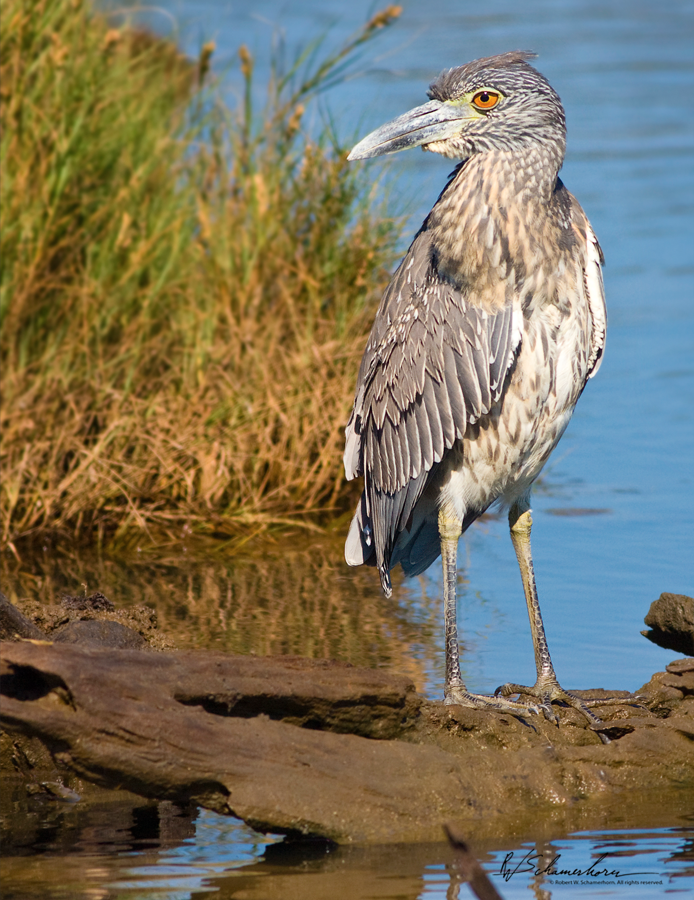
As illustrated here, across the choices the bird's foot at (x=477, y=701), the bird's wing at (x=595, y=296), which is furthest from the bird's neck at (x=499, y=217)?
the bird's foot at (x=477, y=701)

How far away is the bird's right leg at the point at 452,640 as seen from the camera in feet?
15.9

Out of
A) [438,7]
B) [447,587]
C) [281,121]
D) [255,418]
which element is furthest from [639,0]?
[447,587]

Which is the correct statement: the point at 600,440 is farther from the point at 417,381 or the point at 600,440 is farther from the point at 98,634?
the point at 98,634

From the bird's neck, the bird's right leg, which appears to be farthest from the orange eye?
the bird's right leg

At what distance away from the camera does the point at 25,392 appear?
283 inches

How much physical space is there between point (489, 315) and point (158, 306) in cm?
322

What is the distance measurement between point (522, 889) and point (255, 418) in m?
3.61

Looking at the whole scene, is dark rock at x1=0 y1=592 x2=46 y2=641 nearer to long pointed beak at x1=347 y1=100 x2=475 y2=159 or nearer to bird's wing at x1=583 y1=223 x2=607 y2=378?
long pointed beak at x1=347 y1=100 x2=475 y2=159

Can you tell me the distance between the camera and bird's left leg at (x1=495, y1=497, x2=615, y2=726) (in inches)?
188

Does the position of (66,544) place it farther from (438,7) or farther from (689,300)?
(438,7)

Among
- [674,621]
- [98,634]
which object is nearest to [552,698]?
[674,621]

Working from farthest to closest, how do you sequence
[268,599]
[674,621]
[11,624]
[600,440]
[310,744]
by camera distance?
[600,440] → [268,599] → [674,621] → [11,624] → [310,744]

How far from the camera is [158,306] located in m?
7.73

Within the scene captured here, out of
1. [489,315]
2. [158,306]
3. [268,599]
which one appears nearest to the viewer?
[489,315]
